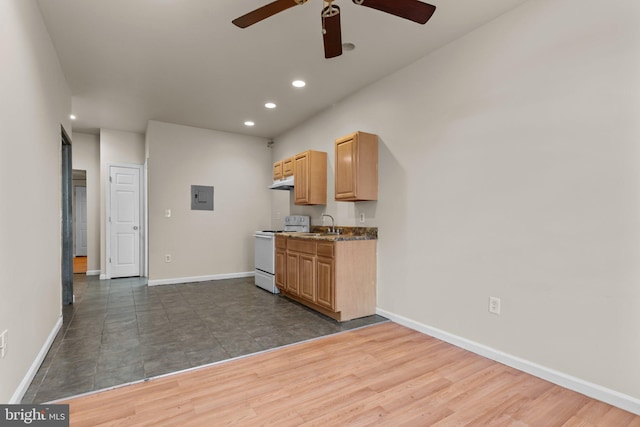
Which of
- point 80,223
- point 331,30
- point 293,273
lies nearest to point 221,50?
point 331,30

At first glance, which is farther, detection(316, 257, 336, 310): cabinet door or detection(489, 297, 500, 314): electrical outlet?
detection(316, 257, 336, 310): cabinet door

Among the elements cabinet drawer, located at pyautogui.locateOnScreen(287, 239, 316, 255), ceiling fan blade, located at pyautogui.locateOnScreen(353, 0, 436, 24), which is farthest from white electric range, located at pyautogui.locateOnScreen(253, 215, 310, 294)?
ceiling fan blade, located at pyautogui.locateOnScreen(353, 0, 436, 24)

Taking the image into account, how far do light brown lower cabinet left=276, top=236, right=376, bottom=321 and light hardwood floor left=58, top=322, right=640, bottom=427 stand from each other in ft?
2.81

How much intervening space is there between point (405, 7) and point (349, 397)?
7.67 feet

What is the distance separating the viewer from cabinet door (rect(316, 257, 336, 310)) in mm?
3361

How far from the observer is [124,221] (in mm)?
5820

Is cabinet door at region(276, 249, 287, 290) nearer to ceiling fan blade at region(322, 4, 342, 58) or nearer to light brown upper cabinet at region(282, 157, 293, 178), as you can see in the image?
light brown upper cabinet at region(282, 157, 293, 178)

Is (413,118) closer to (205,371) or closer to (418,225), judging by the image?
(418,225)

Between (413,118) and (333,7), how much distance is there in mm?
1678

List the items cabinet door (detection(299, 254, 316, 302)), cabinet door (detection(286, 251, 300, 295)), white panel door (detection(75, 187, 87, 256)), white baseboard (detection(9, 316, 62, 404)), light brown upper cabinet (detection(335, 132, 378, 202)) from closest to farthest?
white baseboard (detection(9, 316, 62, 404))
light brown upper cabinet (detection(335, 132, 378, 202))
cabinet door (detection(299, 254, 316, 302))
cabinet door (detection(286, 251, 300, 295))
white panel door (detection(75, 187, 87, 256))

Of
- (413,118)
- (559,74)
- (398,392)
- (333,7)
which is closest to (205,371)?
(398,392)

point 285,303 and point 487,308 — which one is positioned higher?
point 487,308

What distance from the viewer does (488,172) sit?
8.42ft

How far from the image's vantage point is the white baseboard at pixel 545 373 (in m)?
1.86
